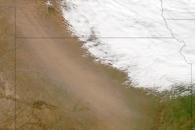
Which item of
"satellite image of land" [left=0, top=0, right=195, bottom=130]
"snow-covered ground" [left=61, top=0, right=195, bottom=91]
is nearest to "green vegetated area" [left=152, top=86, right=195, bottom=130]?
"satellite image of land" [left=0, top=0, right=195, bottom=130]

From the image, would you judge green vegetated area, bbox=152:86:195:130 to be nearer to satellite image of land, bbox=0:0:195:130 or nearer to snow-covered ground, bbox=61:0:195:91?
satellite image of land, bbox=0:0:195:130

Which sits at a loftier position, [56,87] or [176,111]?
[56,87]

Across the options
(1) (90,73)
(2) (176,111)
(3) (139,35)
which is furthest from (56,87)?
(2) (176,111)

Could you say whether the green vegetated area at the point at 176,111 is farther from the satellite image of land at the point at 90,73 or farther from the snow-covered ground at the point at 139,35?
the snow-covered ground at the point at 139,35

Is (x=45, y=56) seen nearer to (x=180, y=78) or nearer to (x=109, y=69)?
(x=109, y=69)

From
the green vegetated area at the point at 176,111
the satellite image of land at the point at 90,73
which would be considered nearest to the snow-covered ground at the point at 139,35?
the satellite image of land at the point at 90,73

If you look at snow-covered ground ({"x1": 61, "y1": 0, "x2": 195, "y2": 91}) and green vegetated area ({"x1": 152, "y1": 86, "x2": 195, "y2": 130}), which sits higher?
snow-covered ground ({"x1": 61, "y1": 0, "x2": 195, "y2": 91})

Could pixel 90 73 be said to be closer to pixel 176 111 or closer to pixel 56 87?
pixel 56 87
